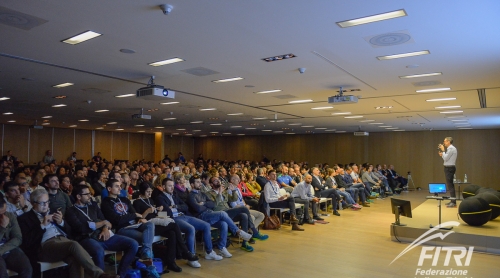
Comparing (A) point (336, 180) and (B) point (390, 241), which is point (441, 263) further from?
(A) point (336, 180)

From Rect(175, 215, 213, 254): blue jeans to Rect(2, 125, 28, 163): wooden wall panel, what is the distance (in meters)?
17.5

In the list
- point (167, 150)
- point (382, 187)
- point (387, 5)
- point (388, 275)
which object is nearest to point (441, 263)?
point (388, 275)

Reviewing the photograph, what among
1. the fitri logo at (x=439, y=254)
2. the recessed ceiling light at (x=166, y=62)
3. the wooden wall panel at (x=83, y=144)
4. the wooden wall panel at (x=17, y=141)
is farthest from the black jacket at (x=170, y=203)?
the wooden wall panel at (x=83, y=144)

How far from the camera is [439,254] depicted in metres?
6.14

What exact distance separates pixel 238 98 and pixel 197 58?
3.97 meters

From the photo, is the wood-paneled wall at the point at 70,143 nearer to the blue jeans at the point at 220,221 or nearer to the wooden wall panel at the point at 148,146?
the wooden wall panel at the point at 148,146

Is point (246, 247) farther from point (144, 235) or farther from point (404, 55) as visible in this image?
point (404, 55)

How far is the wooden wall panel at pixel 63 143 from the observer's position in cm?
2106

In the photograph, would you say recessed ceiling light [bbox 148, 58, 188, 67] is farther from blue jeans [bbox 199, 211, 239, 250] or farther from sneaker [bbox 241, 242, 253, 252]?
sneaker [bbox 241, 242, 253, 252]

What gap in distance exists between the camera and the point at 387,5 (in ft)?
11.5

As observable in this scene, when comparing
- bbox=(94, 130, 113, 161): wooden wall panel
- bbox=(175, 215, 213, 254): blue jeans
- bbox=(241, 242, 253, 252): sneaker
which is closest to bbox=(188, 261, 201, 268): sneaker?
bbox=(175, 215, 213, 254): blue jeans

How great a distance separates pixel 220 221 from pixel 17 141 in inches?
706

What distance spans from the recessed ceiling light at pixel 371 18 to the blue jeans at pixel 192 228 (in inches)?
146

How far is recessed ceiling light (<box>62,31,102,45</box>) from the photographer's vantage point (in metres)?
4.46
